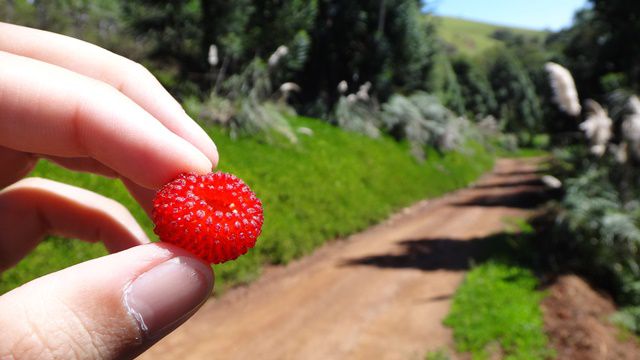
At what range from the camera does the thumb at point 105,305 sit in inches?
42.4

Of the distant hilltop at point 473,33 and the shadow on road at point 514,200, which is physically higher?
the distant hilltop at point 473,33

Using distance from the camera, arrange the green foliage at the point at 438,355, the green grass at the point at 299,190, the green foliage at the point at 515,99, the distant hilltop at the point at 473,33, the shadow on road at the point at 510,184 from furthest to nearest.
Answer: the distant hilltop at the point at 473,33 < the green foliage at the point at 515,99 < the shadow on road at the point at 510,184 < the green grass at the point at 299,190 < the green foliage at the point at 438,355

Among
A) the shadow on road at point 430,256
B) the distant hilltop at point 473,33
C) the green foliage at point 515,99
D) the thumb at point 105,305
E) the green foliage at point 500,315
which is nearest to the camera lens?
the thumb at point 105,305

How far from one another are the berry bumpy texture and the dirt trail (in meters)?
4.17

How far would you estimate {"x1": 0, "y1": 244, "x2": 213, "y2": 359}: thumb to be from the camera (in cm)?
108

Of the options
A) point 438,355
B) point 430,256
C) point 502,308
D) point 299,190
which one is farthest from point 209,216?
point 430,256

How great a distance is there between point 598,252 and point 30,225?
23.7 feet

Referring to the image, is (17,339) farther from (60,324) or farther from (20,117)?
(20,117)

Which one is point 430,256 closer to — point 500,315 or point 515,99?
point 500,315

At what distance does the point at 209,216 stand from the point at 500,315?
210 inches

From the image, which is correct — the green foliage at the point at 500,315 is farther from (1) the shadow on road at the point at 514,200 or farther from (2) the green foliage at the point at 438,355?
(1) the shadow on road at the point at 514,200

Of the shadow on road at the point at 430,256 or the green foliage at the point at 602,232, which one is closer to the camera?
the green foliage at the point at 602,232

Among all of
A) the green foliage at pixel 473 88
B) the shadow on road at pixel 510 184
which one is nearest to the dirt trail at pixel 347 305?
the shadow on road at pixel 510 184

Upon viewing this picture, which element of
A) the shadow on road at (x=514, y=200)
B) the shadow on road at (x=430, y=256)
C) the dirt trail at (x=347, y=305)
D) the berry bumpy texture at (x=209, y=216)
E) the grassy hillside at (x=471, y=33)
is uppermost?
the grassy hillside at (x=471, y=33)
